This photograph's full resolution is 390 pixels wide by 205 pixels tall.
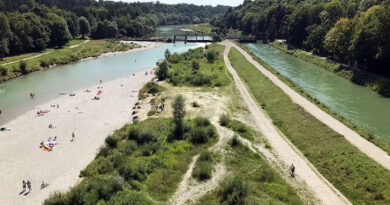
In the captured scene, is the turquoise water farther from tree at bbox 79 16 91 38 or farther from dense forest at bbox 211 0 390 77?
dense forest at bbox 211 0 390 77

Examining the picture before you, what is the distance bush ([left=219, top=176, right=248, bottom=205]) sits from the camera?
23203 mm

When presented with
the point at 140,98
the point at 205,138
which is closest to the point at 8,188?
the point at 205,138

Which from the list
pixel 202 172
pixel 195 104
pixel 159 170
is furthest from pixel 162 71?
pixel 202 172

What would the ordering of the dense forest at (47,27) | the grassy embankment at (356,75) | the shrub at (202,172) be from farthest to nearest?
the dense forest at (47,27)
the grassy embankment at (356,75)
the shrub at (202,172)

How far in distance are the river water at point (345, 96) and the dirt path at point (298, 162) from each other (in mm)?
15414

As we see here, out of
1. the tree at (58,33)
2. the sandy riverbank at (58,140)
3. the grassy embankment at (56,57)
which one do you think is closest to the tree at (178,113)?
the sandy riverbank at (58,140)

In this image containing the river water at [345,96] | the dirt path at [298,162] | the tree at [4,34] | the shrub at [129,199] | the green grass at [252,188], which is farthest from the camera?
the tree at [4,34]

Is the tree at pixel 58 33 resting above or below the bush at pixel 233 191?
above

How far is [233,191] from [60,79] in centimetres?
7541

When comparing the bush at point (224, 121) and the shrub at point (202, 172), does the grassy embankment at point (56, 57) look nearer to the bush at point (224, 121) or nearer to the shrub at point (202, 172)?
the bush at point (224, 121)

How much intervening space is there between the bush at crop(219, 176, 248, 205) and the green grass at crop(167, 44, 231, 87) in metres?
44.0

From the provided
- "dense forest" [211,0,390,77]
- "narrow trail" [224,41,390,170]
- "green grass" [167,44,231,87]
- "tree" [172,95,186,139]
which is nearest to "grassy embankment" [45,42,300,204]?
"tree" [172,95,186,139]

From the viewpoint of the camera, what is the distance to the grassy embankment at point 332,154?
979 inches

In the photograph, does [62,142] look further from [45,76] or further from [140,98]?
[45,76]
